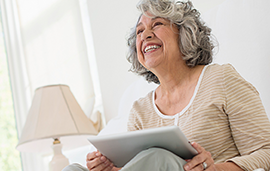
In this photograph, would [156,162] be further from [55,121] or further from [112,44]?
[112,44]

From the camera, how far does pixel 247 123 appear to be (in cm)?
89

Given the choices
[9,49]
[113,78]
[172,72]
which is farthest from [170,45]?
[9,49]

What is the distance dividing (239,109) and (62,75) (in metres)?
1.97

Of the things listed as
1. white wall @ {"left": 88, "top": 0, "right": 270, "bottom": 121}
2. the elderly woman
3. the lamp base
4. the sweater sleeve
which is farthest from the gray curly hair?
the lamp base

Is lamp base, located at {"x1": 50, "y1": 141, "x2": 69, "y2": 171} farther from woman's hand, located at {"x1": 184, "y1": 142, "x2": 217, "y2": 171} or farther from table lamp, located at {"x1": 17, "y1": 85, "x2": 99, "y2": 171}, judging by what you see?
woman's hand, located at {"x1": 184, "y1": 142, "x2": 217, "y2": 171}

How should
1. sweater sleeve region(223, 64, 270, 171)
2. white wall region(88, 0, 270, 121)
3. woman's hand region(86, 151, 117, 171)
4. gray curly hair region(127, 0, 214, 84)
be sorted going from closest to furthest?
sweater sleeve region(223, 64, 270, 171)
woman's hand region(86, 151, 117, 171)
gray curly hair region(127, 0, 214, 84)
white wall region(88, 0, 270, 121)

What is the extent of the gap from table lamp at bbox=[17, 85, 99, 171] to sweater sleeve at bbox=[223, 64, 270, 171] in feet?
3.20

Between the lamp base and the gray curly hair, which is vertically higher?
the gray curly hair

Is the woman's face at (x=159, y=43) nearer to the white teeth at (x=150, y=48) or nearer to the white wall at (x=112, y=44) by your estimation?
the white teeth at (x=150, y=48)

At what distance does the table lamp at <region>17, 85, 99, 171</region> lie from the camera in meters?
1.64

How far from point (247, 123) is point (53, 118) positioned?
112 cm

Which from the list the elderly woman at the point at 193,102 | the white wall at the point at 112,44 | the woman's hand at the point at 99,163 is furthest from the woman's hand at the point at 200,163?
the white wall at the point at 112,44

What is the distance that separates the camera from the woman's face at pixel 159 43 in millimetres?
1123

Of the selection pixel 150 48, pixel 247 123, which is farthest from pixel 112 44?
pixel 247 123
